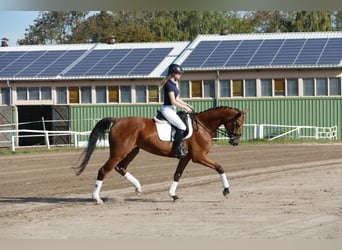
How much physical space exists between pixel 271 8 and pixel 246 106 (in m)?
31.6

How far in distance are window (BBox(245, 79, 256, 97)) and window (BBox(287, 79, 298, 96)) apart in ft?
4.82

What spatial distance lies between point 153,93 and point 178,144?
91.8 feet

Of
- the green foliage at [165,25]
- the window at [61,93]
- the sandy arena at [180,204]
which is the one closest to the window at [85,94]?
the window at [61,93]

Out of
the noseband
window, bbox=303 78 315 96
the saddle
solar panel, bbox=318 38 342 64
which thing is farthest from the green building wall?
the saddle

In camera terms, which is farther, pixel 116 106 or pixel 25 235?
pixel 116 106

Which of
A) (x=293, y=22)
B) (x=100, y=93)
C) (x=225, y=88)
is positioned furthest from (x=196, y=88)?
(x=293, y=22)

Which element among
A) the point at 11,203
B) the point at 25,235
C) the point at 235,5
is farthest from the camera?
the point at 11,203

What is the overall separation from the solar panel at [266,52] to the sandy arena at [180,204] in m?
18.0

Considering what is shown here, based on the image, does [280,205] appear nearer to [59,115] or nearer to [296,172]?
[296,172]

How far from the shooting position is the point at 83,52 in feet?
150

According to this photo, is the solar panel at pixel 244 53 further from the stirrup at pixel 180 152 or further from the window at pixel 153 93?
the stirrup at pixel 180 152

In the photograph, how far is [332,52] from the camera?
39.9 m

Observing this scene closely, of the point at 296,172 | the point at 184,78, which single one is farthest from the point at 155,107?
the point at 296,172

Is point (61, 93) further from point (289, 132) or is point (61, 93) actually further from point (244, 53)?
point (289, 132)
